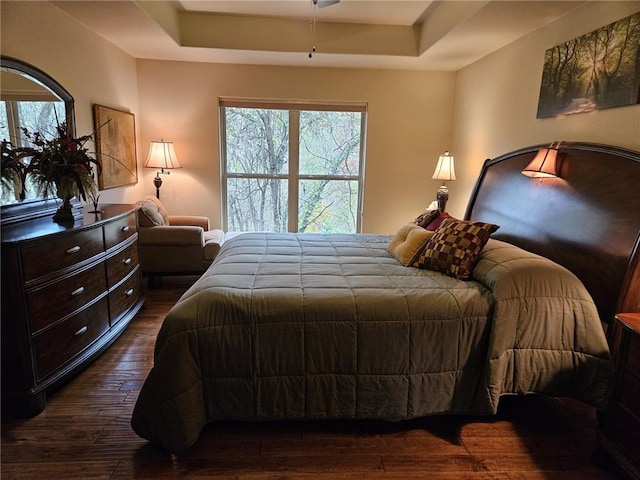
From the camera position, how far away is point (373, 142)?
4754 mm

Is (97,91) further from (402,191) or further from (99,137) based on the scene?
(402,191)

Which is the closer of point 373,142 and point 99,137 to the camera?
point 99,137

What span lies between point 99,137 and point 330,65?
2.56 m

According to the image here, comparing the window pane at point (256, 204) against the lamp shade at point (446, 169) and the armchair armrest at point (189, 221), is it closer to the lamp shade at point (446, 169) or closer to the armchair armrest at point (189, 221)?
the armchair armrest at point (189, 221)

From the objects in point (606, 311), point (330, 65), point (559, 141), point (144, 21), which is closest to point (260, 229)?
point (330, 65)

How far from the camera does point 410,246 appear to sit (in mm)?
2582

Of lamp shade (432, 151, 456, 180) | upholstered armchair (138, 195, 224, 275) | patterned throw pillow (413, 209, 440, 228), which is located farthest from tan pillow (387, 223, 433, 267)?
upholstered armchair (138, 195, 224, 275)

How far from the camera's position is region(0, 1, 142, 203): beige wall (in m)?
2.43

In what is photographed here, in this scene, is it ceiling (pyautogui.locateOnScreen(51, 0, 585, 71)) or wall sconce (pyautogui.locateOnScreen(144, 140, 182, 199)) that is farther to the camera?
wall sconce (pyautogui.locateOnScreen(144, 140, 182, 199))

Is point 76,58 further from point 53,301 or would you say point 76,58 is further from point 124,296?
point 53,301

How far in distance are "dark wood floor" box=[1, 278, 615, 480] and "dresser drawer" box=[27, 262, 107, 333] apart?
1.63 feet

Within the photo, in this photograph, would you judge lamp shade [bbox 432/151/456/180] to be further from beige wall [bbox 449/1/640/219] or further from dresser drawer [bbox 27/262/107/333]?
dresser drawer [bbox 27/262/107/333]

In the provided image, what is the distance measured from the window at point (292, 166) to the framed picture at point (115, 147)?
1.02 m

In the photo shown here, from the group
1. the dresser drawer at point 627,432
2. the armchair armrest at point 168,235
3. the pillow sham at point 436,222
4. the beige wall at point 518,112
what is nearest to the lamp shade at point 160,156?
the armchair armrest at point 168,235
